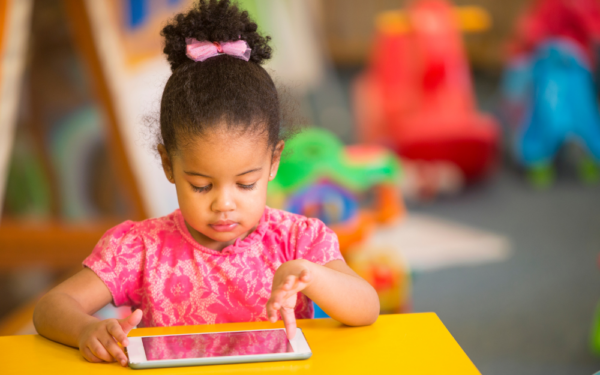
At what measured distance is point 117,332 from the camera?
671 millimetres

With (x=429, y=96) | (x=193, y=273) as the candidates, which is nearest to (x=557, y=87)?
(x=429, y=96)

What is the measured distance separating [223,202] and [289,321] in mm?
175

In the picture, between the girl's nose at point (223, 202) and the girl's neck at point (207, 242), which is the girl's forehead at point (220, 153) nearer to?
the girl's nose at point (223, 202)

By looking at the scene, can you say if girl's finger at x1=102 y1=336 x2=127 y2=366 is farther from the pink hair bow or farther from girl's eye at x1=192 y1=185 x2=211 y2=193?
the pink hair bow

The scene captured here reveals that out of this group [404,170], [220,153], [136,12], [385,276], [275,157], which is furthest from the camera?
[404,170]

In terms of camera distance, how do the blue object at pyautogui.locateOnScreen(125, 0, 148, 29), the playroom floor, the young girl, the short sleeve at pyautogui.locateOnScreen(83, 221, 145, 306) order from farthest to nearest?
the blue object at pyautogui.locateOnScreen(125, 0, 148, 29)
the playroom floor
the short sleeve at pyautogui.locateOnScreen(83, 221, 145, 306)
the young girl

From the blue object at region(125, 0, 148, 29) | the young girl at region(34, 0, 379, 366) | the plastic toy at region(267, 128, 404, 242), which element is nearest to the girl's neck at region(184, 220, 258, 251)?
the young girl at region(34, 0, 379, 366)

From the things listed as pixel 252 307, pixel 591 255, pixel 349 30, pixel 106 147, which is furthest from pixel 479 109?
pixel 252 307

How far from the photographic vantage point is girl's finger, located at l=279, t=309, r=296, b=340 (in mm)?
686

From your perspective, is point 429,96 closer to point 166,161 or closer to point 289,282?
point 166,161

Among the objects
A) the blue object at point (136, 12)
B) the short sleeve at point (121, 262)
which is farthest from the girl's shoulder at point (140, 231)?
the blue object at point (136, 12)

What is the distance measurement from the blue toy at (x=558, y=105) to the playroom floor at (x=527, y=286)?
0.22m

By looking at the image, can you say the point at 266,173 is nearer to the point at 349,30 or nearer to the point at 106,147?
the point at 106,147

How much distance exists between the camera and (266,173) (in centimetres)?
83
